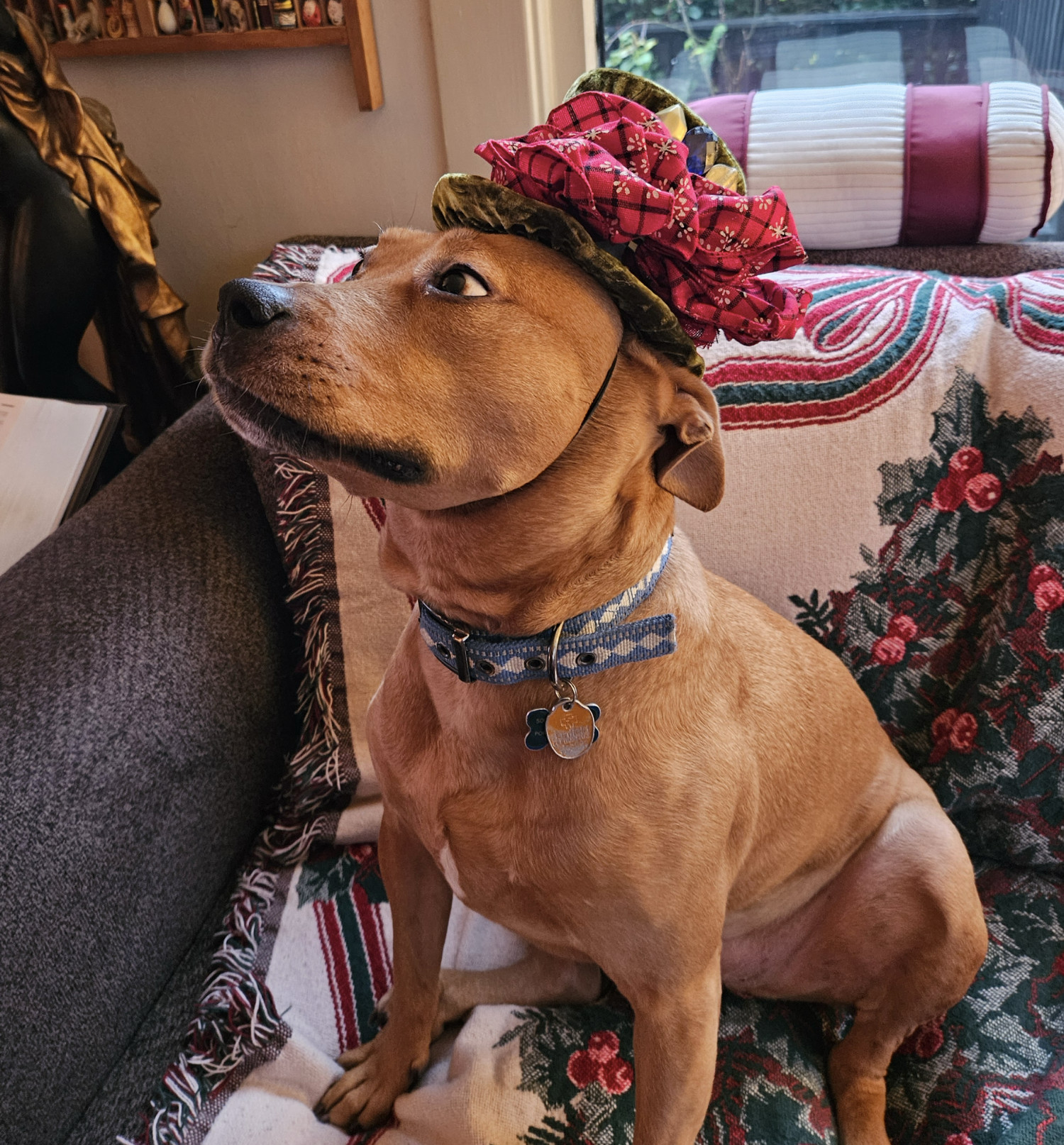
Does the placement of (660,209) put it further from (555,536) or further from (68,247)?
(68,247)

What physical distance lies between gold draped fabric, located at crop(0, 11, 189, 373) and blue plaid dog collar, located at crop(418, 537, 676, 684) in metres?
1.22

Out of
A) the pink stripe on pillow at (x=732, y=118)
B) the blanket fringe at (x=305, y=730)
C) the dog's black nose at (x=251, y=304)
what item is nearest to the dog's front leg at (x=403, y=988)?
the blanket fringe at (x=305, y=730)

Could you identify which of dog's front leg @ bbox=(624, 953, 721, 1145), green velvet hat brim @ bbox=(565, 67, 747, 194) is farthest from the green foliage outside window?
dog's front leg @ bbox=(624, 953, 721, 1145)

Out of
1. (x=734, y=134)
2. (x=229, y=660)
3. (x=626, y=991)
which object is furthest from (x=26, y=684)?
(x=734, y=134)

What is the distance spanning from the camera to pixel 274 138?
1.98 metres

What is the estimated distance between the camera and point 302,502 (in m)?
1.50

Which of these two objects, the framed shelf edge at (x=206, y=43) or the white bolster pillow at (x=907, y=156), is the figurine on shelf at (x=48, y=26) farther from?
the white bolster pillow at (x=907, y=156)

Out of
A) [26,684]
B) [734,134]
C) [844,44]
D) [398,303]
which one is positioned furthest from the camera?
[844,44]

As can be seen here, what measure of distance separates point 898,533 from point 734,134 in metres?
0.78

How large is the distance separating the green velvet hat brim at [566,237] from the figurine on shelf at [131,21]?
1.34 m

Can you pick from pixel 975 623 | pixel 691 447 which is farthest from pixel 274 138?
pixel 975 623

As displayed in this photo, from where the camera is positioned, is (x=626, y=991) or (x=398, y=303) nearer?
(x=398, y=303)

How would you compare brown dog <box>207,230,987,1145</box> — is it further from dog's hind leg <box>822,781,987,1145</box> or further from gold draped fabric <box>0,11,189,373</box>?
gold draped fabric <box>0,11,189,373</box>

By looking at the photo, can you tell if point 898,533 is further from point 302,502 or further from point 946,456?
point 302,502
